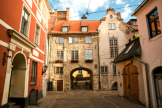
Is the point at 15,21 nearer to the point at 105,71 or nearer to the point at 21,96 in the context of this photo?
the point at 21,96

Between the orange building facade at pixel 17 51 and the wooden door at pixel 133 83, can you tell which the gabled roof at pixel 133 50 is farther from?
the orange building facade at pixel 17 51

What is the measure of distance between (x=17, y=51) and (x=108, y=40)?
15.6 m

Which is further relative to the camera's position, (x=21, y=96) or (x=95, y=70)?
(x=95, y=70)

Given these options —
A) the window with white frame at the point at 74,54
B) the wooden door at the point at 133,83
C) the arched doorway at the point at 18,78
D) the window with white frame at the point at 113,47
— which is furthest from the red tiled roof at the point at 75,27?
the arched doorway at the point at 18,78

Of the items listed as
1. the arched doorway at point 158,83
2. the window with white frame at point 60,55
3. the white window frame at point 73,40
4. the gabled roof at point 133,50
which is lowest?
the arched doorway at point 158,83

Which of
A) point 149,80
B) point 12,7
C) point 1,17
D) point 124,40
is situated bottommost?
point 149,80

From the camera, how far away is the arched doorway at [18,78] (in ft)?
26.0

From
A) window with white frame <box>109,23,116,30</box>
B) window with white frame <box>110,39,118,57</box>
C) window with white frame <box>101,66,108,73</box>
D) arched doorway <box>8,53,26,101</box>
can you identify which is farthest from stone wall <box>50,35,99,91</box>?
arched doorway <box>8,53,26,101</box>

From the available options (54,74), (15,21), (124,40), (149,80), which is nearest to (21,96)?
(15,21)

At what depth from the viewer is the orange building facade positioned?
5711mm

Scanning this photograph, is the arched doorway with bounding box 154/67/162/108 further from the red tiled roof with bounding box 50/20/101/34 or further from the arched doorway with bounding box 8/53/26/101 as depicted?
the red tiled roof with bounding box 50/20/101/34

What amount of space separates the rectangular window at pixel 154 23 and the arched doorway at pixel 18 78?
8.49 m

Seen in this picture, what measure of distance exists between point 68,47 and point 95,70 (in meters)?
5.82

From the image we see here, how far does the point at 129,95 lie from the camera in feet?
33.0
